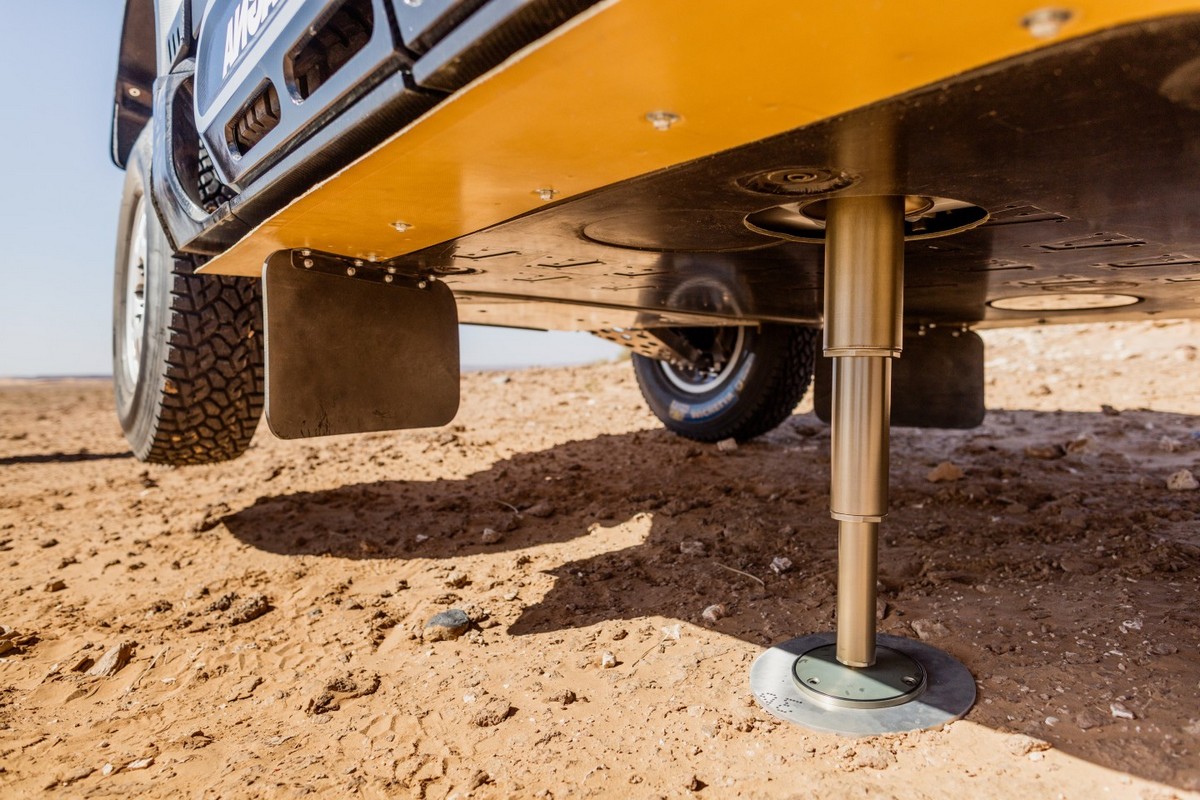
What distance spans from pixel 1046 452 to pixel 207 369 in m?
3.95

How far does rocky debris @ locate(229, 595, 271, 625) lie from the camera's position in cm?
217

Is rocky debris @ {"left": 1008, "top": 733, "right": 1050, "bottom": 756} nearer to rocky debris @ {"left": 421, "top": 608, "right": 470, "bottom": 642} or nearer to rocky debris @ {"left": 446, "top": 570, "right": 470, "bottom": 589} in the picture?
rocky debris @ {"left": 421, "top": 608, "right": 470, "bottom": 642}

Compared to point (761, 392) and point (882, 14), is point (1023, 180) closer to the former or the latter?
point (882, 14)

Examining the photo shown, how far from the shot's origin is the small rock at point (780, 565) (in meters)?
2.29

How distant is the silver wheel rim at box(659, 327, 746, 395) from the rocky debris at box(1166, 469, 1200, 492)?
6.77ft

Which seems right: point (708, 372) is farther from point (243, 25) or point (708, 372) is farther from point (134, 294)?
point (243, 25)

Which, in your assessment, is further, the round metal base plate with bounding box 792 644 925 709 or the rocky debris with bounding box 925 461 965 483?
the rocky debris with bounding box 925 461 965 483

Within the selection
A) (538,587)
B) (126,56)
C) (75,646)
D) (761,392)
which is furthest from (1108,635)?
(126,56)

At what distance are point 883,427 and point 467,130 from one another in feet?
3.56

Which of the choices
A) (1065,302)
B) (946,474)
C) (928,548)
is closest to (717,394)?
(946,474)

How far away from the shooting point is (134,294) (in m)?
3.18

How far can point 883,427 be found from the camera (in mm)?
1617

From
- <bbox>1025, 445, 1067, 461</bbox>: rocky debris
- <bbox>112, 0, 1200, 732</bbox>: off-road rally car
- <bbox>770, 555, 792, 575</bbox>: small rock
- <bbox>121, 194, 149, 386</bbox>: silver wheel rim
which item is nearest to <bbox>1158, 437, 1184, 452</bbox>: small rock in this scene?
<bbox>1025, 445, 1067, 461</bbox>: rocky debris

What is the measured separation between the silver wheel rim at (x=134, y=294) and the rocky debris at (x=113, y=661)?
1.44 metres
